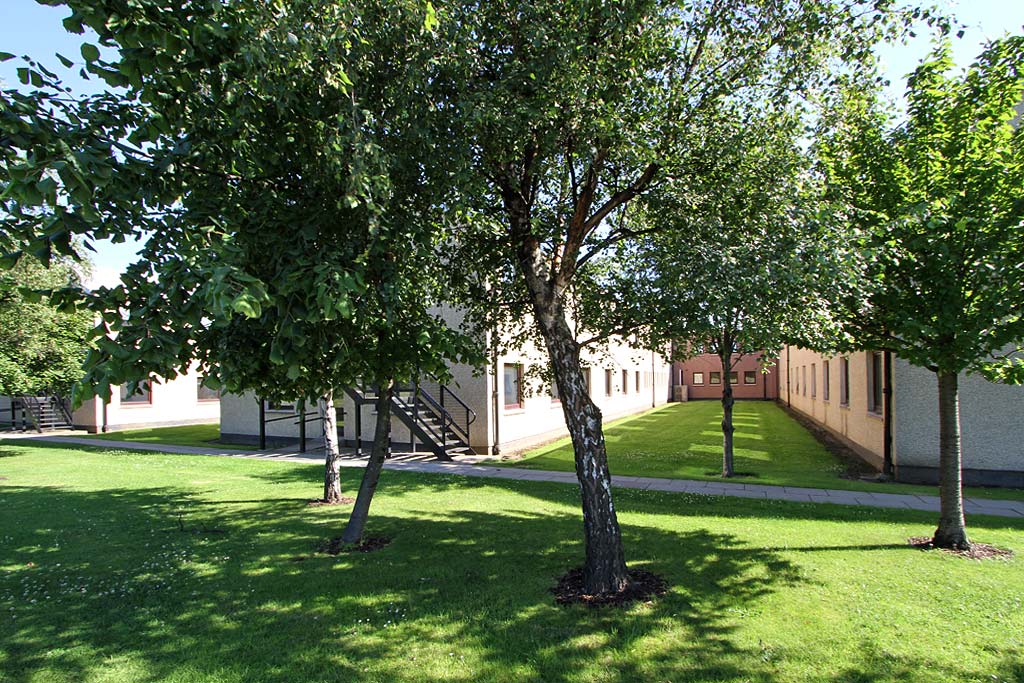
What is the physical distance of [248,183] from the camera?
4711 millimetres

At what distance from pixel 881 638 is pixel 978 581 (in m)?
2.00

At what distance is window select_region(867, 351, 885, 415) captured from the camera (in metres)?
13.6

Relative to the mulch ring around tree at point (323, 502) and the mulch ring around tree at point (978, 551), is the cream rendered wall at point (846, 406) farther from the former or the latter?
the mulch ring around tree at point (323, 502)

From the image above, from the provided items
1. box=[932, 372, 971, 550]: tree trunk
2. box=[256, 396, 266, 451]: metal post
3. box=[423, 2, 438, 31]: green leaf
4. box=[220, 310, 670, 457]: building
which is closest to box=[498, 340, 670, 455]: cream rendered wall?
box=[220, 310, 670, 457]: building

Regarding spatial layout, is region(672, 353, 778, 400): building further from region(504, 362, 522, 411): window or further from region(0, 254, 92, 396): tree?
region(0, 254, 92, 396): tree

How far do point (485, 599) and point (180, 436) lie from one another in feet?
67.0

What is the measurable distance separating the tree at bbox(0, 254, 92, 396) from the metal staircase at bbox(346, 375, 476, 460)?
785 cm

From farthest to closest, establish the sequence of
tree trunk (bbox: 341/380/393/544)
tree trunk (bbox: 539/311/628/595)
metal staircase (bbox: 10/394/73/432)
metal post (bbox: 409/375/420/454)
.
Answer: metal staircase (bbox: 10/394/73/432) → metal post (bbox: 409/375/420/454) → tree trunk (bbox: 341/380/393/544) → tree trunk (bbox: 539/311/628/595)

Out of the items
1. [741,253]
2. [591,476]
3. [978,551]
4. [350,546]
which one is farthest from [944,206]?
[350,546]

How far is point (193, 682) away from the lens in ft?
12.8

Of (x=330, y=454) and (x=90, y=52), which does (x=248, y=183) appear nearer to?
(x=90, y=52)

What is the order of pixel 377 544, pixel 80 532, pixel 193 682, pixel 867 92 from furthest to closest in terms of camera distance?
1. pixel 80 532
2. pixel 377 544
3. pixel 867 92
4. pixel 193 682

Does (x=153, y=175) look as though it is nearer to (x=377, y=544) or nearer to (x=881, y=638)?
(x=377, y=544)

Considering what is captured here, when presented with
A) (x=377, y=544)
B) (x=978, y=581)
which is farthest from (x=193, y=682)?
(x=978, y=581)
